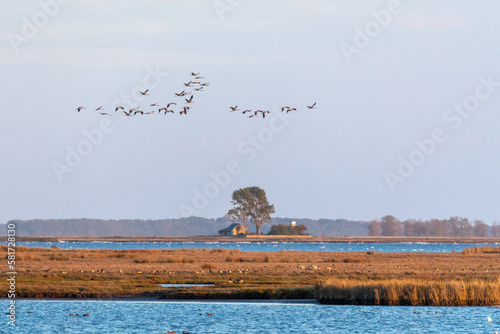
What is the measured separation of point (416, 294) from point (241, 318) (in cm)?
892

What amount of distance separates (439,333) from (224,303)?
41.3 ft

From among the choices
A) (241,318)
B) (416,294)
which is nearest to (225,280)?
(241,318)

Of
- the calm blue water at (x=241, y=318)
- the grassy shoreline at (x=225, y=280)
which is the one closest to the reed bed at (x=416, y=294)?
the grassy shoreline at (x=225, y=280)

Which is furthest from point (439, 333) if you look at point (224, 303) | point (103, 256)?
point (103, 256)

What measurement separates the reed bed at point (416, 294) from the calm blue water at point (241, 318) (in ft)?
1.41

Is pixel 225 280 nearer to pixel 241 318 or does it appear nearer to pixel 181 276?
pixel 181 276

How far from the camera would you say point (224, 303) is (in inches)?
1638

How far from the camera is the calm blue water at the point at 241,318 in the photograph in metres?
33.8

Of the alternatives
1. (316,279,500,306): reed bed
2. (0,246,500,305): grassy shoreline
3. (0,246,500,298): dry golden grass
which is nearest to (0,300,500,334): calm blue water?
(316,279,500,306): reed bed

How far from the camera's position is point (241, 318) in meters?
36.8

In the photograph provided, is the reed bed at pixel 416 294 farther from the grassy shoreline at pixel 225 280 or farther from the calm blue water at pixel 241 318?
the calm blue water at pixel 241 318

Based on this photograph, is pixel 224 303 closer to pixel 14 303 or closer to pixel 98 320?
pixel 98 320

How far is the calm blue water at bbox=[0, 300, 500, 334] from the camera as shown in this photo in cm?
3375

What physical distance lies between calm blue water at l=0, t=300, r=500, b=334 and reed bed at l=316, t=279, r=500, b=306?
0.43 meters
